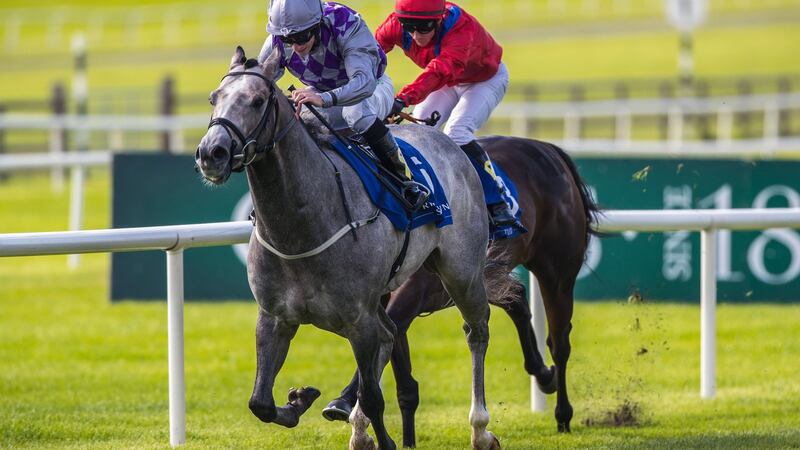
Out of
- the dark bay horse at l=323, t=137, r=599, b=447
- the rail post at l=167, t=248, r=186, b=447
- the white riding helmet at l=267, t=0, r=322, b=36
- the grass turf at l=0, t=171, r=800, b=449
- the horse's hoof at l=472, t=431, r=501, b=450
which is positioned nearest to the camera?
the white riding helmet at l=267, t=0, r=322, b=36

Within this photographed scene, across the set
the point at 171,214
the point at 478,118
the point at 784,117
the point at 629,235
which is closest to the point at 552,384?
the point at 478,118

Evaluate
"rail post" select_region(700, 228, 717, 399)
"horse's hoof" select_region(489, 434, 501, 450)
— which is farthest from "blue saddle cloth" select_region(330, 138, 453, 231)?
"rail post" select_region(700, 228, 717, 399)

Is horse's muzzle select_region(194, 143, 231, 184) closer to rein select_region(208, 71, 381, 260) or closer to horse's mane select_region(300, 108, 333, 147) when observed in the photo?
rein select_region(208, 71, 381, 260)

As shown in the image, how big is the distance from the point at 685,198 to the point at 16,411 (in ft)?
19.0

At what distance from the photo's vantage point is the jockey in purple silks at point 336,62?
5.47 meters

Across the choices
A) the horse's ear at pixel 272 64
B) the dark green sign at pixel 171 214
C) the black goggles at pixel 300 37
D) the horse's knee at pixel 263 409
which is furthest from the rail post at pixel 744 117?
the horse's ear at pixel 272 64

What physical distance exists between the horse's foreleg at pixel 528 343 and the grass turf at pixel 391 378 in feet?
0.80

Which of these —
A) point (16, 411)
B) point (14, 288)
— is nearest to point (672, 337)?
point (16, 411)

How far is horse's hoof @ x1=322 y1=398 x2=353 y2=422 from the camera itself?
20.0ft

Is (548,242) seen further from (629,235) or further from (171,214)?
(171,214)

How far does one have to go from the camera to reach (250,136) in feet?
16.4

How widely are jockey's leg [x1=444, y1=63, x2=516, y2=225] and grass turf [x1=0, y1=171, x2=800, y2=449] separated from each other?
44.3 inches

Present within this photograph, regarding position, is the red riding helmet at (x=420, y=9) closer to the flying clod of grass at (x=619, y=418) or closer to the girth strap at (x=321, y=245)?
the girth strap at (x=321, y=245)

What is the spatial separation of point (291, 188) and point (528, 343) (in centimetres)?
236
